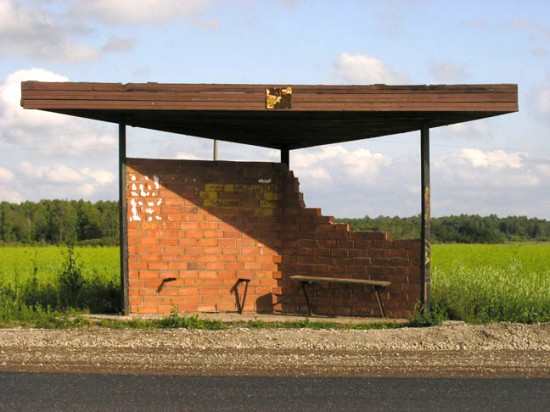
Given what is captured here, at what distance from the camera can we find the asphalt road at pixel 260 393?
7.31 meters

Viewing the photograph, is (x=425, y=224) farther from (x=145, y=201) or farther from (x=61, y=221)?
(x=61, y=221)

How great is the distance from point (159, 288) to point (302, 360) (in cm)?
458

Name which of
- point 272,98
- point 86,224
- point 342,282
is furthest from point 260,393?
point 86,224

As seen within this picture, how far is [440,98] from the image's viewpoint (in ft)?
39.8

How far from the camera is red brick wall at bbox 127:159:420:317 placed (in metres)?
13.6

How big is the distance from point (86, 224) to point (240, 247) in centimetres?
5152

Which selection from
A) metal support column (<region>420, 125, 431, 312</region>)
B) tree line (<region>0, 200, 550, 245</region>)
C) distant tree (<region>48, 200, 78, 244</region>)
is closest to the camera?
metal support column (<region>420, 125, 431, 312</region>)

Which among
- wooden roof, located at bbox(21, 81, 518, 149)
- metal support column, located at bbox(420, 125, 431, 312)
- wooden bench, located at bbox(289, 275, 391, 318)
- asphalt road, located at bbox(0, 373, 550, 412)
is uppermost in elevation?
wooden roof, located at bbox(21, 81, 518, 149)

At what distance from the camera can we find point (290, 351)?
1044cm

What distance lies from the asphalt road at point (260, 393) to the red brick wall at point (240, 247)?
4.88 m

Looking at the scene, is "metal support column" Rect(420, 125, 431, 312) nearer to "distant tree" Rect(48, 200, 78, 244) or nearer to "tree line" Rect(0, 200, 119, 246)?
"tree line" Rect(0, 200, 119, 246)

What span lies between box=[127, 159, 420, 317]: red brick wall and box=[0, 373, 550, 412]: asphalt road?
488 centimetres

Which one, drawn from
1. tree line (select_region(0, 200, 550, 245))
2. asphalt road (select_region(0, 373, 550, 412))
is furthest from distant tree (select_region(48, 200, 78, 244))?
asphalt road (select_region(0, 373, 550, 412))

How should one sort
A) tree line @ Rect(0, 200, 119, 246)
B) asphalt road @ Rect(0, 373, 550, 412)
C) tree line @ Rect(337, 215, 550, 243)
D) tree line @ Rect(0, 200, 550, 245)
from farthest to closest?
tree line @ Rect(0, 200, 119, 246)
tree line @ Rect(0, 200, 550, 245)
tree line @ Rect(337, 215, 550, 243)
asphalt road @ Rect(0, 373, 550, 412)
